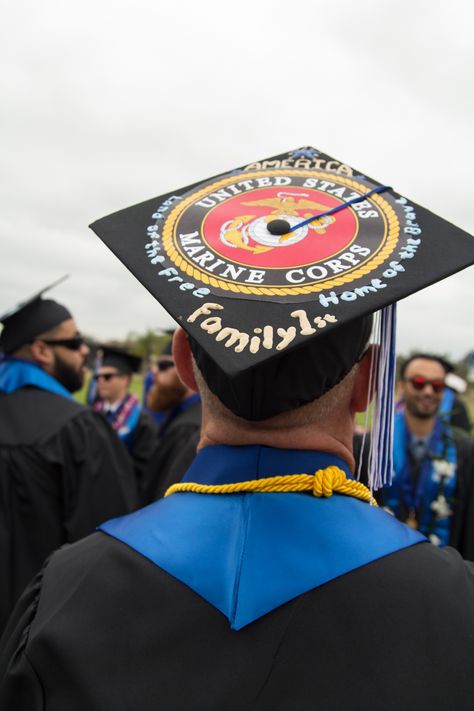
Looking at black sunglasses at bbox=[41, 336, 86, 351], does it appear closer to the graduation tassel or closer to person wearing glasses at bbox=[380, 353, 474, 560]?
person wearing glasses at bbox=[380, 353, 474, 560]

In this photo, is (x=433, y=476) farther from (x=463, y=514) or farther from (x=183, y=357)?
(x=183, y=357)

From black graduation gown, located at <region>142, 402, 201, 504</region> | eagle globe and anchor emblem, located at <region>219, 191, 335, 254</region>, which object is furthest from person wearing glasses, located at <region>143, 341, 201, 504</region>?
eagle globe and anchor emblem, located at <region>219, 191, 335, 254</region>

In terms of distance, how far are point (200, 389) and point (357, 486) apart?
0.41 metres

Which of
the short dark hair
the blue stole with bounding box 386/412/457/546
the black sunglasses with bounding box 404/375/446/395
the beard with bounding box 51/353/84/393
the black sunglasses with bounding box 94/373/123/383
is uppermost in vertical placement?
the short dark hair

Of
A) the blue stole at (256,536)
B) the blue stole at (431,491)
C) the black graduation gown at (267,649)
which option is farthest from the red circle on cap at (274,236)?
the blue stole at (431,491)

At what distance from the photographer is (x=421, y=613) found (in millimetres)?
1045

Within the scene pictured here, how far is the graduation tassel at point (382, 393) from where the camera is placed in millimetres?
1384

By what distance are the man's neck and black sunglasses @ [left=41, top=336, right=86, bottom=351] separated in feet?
8.75

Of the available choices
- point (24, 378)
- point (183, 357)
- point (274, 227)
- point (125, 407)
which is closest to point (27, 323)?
point (24, 378)

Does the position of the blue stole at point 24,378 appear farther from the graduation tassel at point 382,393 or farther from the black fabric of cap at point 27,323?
the graduation tassel at point 382,393

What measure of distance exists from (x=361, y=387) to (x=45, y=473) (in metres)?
2.64

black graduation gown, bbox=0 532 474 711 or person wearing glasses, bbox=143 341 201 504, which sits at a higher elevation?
person wearing glasses, bbox=143 341 201 504

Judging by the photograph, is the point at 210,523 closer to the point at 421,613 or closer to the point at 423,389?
the point at 421,613

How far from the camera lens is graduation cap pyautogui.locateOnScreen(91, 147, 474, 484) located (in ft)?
3.77
